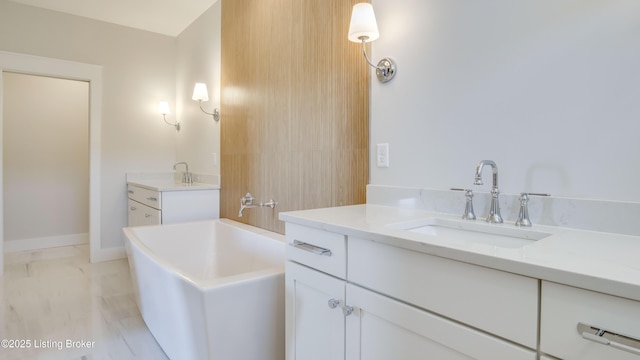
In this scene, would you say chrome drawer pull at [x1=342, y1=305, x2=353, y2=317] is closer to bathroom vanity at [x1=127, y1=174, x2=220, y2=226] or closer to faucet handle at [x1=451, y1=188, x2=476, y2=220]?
faucet handle at [x1=451, y1=188, x2=476, y2=220]

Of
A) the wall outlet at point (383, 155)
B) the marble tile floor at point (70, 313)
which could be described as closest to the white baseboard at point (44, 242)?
the marble tile floor at point (70, 313)

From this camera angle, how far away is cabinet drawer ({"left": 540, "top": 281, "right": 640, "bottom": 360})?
56cm

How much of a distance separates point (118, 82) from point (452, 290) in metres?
4.09

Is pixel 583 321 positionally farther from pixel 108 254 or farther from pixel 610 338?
pixel 108 254

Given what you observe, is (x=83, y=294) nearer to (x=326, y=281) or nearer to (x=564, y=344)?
(x=326, y=281)

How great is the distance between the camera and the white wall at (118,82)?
3412 mm

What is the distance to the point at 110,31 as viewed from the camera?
373 cm

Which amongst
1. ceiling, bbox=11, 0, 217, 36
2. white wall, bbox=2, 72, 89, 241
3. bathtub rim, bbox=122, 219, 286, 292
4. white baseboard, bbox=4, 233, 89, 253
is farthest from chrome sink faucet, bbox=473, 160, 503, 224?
white baseboard, bbox=4, 233, 89, 253

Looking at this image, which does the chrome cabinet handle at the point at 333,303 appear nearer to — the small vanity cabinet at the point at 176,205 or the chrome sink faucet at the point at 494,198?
the chrome sink faucet at the point at 494,198

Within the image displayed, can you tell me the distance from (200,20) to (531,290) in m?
3.73

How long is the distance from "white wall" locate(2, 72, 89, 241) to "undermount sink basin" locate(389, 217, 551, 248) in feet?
15.3

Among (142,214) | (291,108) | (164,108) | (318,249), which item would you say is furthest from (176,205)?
(318,249)

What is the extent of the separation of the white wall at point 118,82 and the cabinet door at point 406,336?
358 cm

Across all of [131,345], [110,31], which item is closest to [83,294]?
[131,345]
